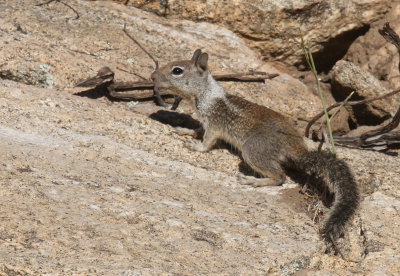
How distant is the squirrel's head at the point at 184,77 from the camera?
713 cm

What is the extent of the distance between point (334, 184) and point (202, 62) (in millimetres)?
2245

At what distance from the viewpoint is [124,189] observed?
5199 millimetres

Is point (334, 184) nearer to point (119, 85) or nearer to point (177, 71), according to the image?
point (177, 71)

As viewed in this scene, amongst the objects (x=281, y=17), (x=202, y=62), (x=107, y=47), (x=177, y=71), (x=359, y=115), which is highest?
(x=281, y=17)

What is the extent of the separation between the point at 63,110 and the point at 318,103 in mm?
3306

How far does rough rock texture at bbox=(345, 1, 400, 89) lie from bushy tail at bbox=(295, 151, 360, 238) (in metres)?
3.22

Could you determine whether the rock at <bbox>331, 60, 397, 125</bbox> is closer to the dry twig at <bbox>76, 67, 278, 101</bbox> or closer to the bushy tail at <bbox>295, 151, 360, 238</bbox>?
the dry twig at <bbox>76, 67, 278, 101</bbox>


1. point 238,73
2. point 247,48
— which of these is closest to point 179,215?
point 238,73

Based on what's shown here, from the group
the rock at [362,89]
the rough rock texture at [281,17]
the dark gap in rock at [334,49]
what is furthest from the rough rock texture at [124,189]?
the dark gap in rock at [334,49]

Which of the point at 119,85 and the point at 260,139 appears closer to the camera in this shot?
the point at 260,139

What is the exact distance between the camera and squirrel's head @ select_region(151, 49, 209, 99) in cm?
713

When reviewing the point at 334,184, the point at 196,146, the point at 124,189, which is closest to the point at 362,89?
the point at 196,146

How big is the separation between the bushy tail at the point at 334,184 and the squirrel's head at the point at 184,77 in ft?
5.41

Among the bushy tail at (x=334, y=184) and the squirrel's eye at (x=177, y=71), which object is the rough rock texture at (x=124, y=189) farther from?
the squirrel's eye at (x=177, y=71)
